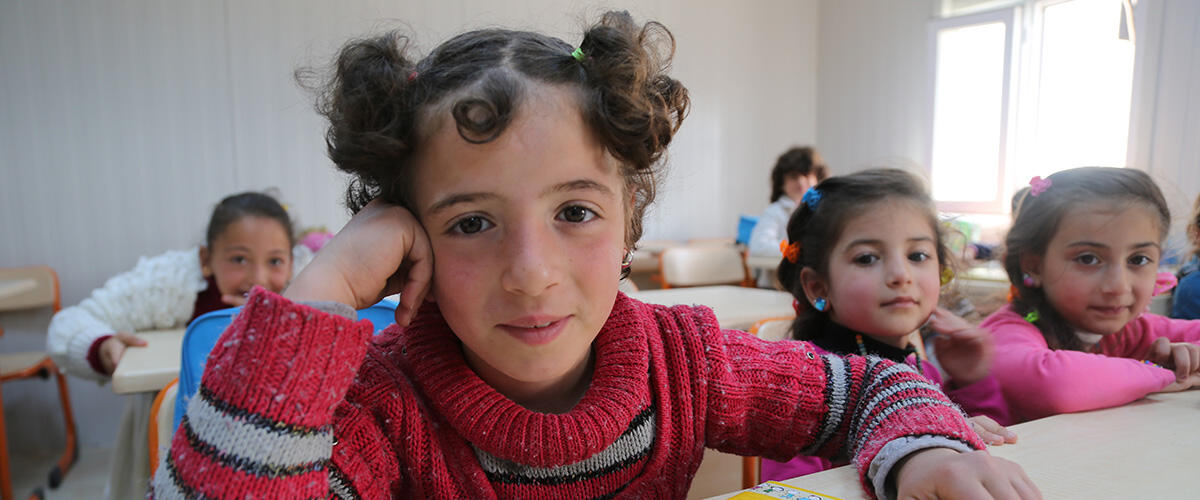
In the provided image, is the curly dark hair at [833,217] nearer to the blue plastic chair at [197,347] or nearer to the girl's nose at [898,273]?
the girl's nose at [898,273]

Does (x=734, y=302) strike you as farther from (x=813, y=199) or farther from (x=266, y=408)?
(x=266, y=408)

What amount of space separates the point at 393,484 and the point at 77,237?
140 inches

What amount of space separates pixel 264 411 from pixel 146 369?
47.2 inches

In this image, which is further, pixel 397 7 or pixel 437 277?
pixel 397 7

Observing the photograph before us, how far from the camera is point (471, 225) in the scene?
699 mm

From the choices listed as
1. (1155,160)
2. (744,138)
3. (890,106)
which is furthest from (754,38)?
(1155,160)

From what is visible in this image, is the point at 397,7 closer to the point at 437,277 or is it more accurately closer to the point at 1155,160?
the point at 437,277

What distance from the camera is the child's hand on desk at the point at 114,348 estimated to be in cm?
203

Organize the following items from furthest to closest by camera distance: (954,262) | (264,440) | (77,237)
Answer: (77,237) → (954,262) → (264,440)

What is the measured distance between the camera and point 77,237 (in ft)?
10.9

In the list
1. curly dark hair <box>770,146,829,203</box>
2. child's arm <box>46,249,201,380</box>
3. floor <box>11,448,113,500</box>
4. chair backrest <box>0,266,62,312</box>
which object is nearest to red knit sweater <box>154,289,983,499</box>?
child's arm <box>46,249,201,380</box>

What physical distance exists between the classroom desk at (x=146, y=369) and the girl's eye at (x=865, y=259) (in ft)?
4.50

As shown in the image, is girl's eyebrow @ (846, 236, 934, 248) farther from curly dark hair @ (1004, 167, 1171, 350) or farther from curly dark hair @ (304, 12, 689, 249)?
curly dark hair @ (304, 12, 689, 249)

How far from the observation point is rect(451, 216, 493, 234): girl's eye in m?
0.69
